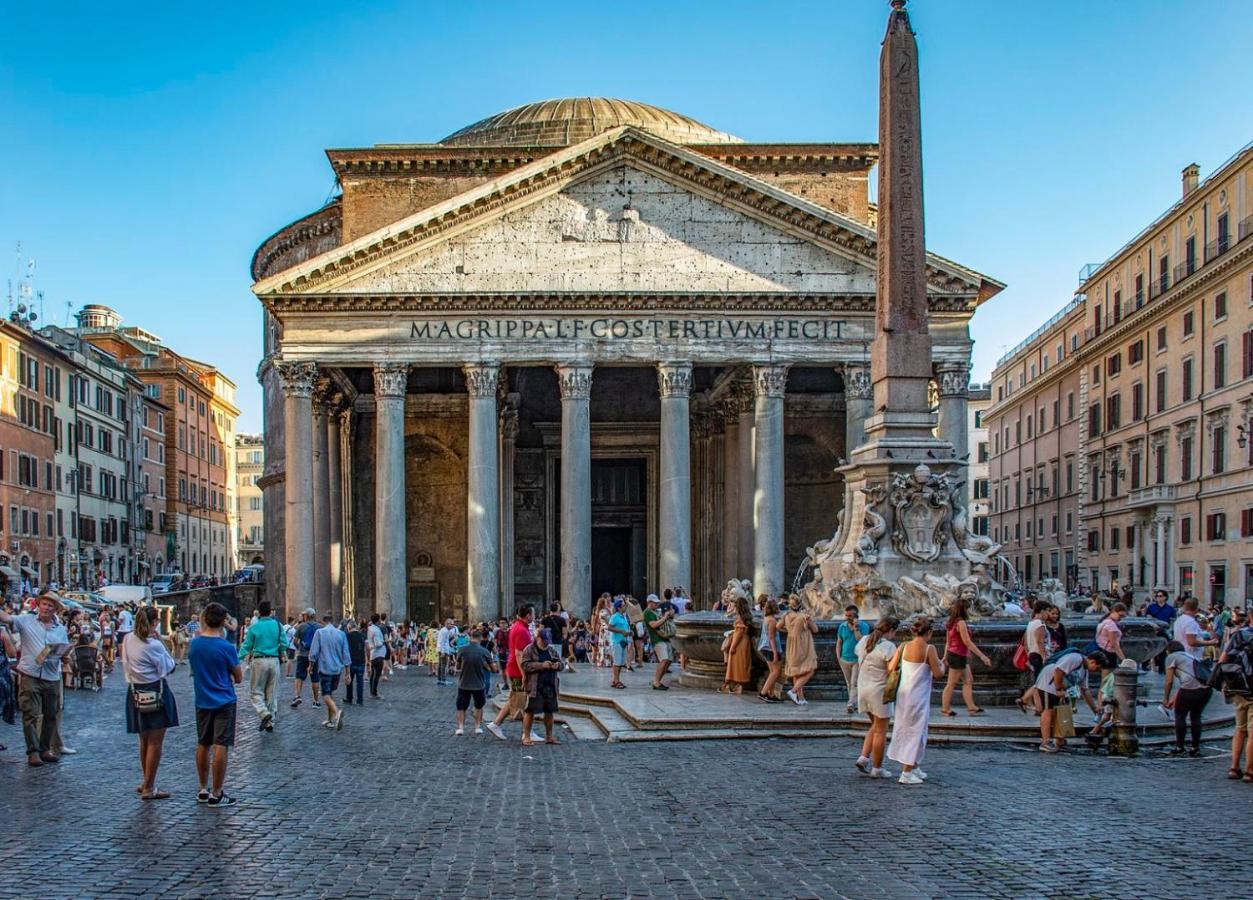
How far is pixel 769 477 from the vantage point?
31.8 meters

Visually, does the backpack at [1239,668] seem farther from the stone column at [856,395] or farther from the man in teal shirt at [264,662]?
the stone column at [856,395]

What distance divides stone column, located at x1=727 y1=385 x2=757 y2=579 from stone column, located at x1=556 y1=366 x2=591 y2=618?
4.07m

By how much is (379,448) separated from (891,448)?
59.8ft

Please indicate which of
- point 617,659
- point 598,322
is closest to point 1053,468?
point 598,322

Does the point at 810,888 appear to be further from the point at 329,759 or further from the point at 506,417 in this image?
the point at 506,417

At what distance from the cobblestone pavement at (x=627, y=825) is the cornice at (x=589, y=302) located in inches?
733

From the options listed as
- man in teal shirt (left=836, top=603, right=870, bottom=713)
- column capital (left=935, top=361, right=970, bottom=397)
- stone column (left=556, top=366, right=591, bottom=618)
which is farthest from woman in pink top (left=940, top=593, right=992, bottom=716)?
column capital (left=935, top=361, right=970, bottom=397)

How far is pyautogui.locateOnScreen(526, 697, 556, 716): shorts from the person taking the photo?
1380 cm

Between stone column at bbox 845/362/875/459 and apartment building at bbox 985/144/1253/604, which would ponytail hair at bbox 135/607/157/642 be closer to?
stone column at bbox 845/362/875/459

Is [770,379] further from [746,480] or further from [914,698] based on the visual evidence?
[914,698]

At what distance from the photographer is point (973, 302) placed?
104ft

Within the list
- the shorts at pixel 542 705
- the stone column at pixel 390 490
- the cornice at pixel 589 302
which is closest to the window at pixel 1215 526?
the cornice at pixel 589 302

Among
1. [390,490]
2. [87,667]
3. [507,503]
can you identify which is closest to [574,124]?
[507,503]

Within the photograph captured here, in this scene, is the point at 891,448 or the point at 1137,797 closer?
the point at 1137,797
